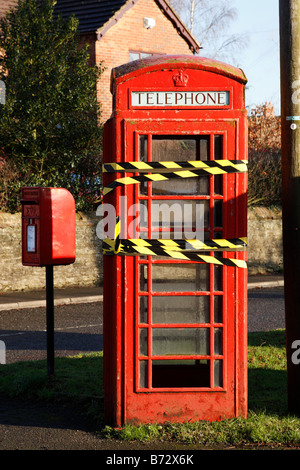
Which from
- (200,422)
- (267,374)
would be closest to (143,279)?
(200,422)

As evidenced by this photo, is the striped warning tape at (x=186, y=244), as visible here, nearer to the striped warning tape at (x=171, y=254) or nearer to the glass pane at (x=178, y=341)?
the striped warning tape at (x=171, y=254)

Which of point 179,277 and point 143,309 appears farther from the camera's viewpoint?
point 179,277

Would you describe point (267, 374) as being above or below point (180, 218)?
below

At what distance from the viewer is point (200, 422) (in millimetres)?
5754

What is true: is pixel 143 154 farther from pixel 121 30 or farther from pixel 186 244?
pixel 121 30

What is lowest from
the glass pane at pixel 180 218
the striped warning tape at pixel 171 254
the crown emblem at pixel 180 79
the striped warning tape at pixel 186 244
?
the striped warning tape at pixel 171 254

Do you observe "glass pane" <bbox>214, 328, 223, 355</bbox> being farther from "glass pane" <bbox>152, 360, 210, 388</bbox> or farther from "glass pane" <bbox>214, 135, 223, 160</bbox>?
"glass pane" <bbox>214, 135, 223, 160</bbox>

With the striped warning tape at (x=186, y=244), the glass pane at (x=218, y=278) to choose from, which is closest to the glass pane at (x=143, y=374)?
the glass pane at (x=218, y=278)

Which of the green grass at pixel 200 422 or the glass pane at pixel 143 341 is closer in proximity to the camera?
the green grass at pixel 200 422

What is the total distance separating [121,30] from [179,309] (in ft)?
68.3

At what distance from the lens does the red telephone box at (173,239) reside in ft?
18.9
